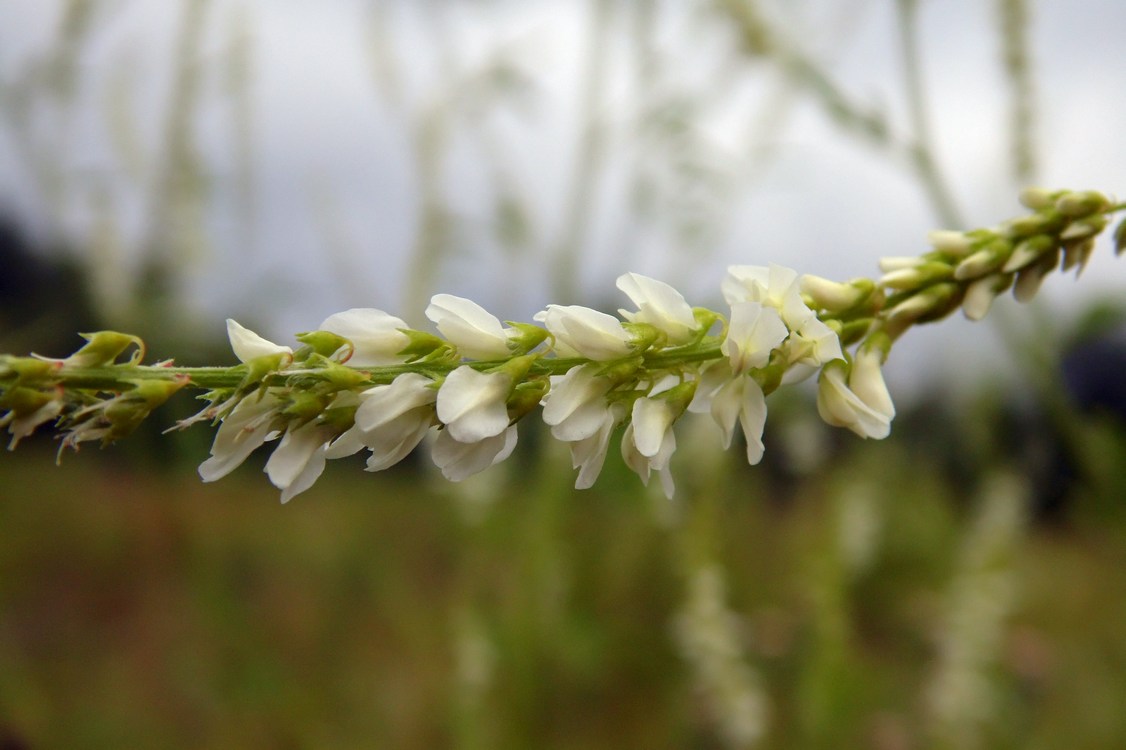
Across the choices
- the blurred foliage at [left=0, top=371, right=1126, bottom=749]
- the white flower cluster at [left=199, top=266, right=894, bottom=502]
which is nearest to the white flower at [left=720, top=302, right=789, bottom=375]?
the white flower cluster at [left=199, top=266, right=894, bottom=502]

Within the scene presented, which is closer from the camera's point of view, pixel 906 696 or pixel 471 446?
pixel 471 446

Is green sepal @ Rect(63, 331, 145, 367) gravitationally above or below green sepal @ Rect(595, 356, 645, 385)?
above

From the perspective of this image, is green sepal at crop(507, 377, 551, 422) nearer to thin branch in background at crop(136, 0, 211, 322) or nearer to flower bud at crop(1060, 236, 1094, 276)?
flower bud at crop(1060, 236, 1094, 276)

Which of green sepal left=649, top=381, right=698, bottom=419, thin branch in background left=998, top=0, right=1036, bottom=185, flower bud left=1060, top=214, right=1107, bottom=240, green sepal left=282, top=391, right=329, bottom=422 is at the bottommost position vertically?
green sepal left=649, top=381, right=698, bottom=419

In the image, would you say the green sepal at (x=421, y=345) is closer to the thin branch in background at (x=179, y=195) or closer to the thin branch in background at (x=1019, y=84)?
the thin branch in background at (x=1019, y=84)

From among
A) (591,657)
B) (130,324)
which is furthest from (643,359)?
(591,657)

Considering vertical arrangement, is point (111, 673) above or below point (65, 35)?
below

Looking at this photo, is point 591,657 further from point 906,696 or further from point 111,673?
point 111,673
